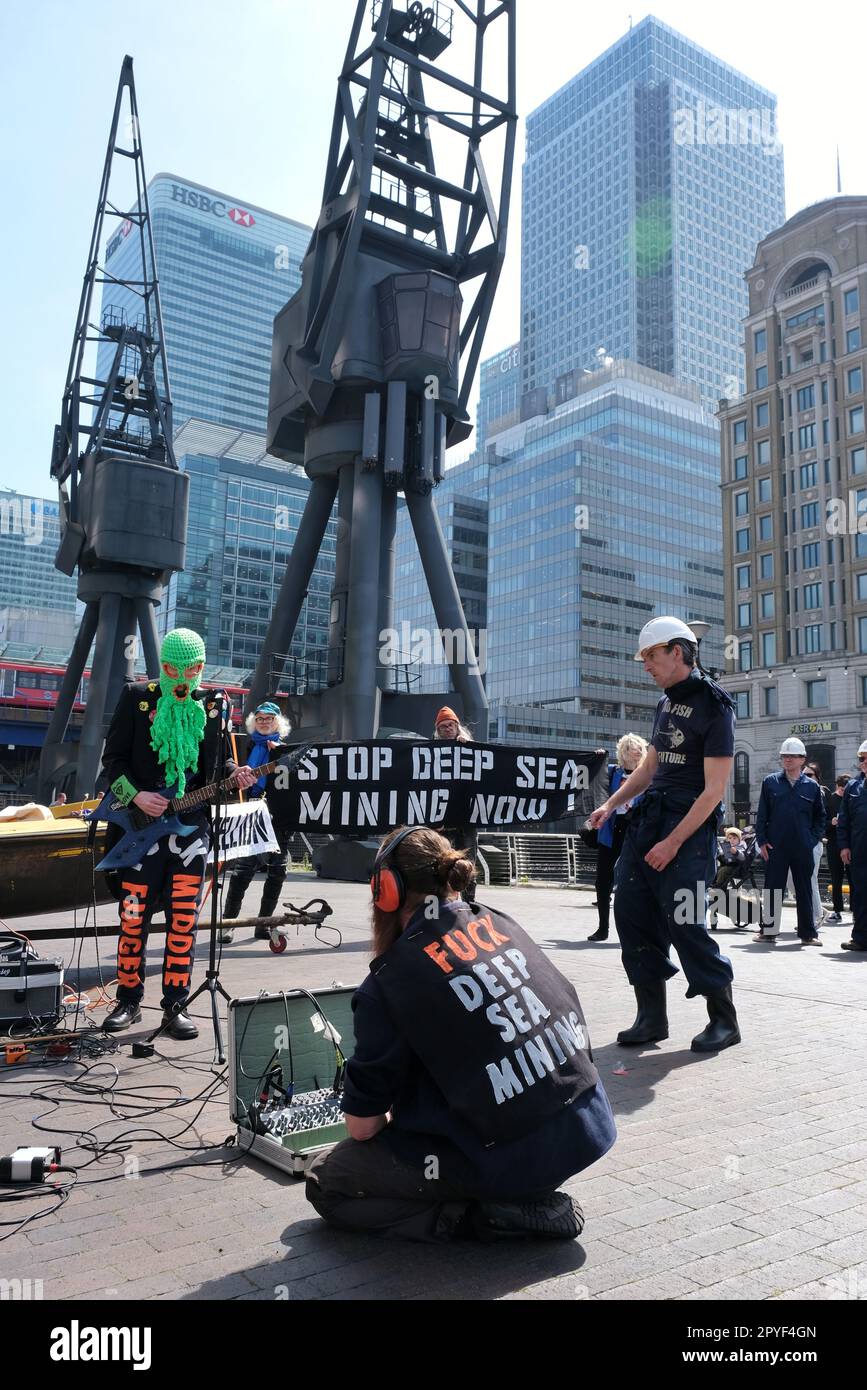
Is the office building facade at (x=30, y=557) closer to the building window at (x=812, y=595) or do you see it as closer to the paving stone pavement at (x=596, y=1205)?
the building window at (x=812, y=595)

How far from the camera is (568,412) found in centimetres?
11169

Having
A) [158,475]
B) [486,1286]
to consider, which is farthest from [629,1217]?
[158,475]

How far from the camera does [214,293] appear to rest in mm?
165875

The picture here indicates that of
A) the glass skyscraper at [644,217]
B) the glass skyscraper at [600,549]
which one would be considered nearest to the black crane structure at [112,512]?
the glass skyscraper at [600,549]

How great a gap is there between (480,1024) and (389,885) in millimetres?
484

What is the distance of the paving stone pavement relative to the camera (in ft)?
8.71

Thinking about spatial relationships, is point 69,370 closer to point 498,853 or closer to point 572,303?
point 498,853

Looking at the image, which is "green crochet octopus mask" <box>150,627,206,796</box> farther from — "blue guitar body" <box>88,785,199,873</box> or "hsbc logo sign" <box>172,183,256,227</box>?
"hsbc logo sign" <box>172,183,256,227</box>

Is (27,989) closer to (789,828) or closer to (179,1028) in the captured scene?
(179,1028)

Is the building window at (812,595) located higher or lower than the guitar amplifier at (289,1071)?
higher

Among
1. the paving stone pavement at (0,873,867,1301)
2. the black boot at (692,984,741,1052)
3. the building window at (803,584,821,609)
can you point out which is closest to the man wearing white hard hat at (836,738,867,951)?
the paving stone pavement at (0,873,867,1301)

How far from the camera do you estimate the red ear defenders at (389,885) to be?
114 inches

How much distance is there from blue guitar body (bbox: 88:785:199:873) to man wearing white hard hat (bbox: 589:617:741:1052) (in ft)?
9.22

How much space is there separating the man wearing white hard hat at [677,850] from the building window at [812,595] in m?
68.7
